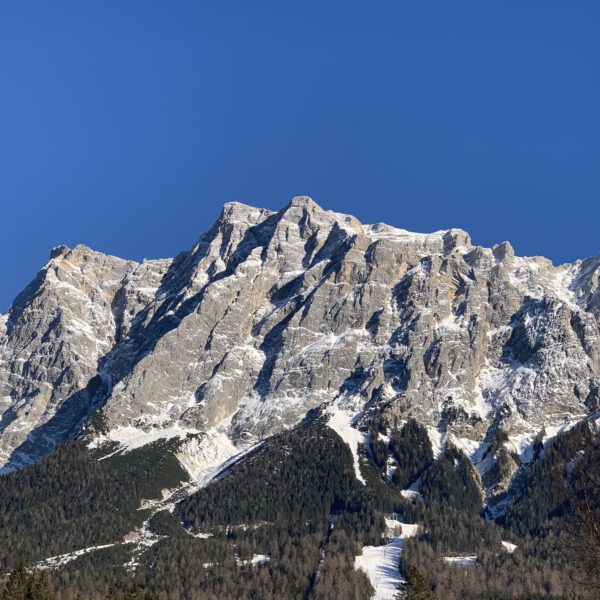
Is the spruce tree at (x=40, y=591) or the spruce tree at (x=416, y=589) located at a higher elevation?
the spruce tree at (x=40, y=591)

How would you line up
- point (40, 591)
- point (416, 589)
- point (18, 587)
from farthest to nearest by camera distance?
point (18, 587), point (40, 591), point (416, 589)

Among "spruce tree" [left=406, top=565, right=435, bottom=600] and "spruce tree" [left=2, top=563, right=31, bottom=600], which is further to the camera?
"spruce tree" [left=2, top=563, right=31, bottom=600]

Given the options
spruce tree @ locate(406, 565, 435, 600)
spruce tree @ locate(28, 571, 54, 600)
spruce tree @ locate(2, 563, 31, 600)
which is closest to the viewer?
spruce tree @ locate(28, 571, 54, 600)

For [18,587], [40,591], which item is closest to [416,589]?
[40,591]

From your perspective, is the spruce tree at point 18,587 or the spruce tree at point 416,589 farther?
the spruce tree at point 18,587

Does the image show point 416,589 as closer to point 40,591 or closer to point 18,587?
point 40,591

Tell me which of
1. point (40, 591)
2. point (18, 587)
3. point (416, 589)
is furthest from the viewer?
point (18, 587)

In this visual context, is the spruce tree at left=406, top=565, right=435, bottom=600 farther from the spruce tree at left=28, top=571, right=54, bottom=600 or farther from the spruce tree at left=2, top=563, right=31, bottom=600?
the spruce tree at left=2, top=563, right=31, bottom=600

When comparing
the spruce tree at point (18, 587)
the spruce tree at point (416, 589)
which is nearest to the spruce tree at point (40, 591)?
the spruce tree at point (18, 587)

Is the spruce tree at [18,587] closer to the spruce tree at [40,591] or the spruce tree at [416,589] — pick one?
the spruce tree at [40,591]

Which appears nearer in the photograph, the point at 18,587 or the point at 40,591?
the point at 40,591

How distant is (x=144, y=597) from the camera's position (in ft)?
Answer: 489

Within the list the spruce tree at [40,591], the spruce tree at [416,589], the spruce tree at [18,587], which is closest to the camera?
the spruce tree at [40,591]

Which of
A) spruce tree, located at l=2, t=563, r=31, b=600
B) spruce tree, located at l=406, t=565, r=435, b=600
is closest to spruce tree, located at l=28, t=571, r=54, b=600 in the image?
spruce tree, located at l=2, t=563, r=31, b=600
